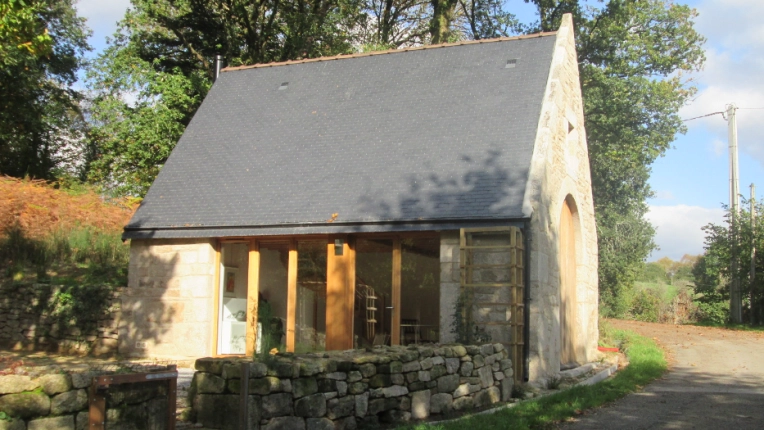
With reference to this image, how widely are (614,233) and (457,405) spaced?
28.7 metres

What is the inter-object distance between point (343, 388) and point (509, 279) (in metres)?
4.66

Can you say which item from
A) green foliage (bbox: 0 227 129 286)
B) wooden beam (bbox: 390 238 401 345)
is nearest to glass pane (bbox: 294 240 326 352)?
wooden beam (bbox: 390 238 401 345)

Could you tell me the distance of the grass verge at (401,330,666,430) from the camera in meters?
8.23

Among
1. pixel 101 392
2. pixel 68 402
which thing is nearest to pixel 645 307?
pixel 101 392

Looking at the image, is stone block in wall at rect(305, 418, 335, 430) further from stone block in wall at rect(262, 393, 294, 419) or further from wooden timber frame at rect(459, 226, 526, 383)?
wooden timber frame at rect(459, 226, 526, 383)

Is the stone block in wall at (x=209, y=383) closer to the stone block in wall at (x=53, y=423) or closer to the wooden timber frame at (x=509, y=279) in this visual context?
the stone block in wall at (x=53, y=423)

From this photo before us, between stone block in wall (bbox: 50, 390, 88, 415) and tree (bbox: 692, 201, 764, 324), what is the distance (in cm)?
2370

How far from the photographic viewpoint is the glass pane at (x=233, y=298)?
14.2 meters

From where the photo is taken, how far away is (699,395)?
36.4 ft

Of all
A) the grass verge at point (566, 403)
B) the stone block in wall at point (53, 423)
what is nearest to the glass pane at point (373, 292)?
the grass verge at point (566, 403)

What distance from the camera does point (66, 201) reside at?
2005cm

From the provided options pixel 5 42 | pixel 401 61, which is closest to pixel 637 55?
pixel 401 61

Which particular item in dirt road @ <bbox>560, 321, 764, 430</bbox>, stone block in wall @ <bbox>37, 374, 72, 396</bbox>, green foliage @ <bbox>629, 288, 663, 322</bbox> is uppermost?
green foliage @ <bbox>629, 288, 663, 322</bbox>

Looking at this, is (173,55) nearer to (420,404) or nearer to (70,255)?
(70,255)
